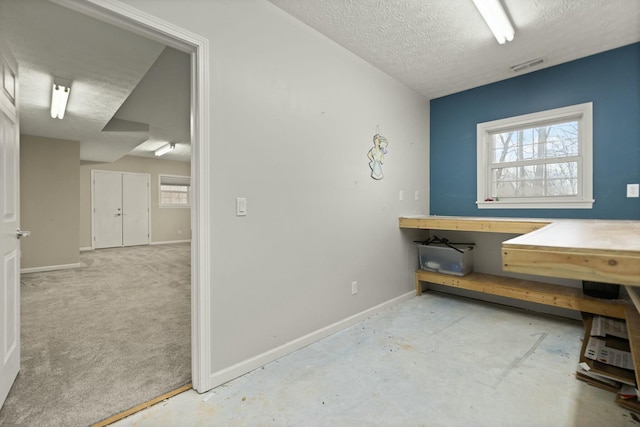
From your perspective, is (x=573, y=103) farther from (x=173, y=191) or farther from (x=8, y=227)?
(x=173, y=191)

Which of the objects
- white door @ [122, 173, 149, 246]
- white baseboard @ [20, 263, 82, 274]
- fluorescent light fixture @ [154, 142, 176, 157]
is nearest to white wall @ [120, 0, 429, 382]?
fluorescent light fixture @ [154, 142, 176, 157]

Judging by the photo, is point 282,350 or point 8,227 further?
point 282,350

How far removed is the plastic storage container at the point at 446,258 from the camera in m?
3.35

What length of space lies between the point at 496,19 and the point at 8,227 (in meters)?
3.50

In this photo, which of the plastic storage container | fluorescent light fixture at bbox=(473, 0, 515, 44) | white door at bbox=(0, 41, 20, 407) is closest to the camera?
white door at bbox=(0, 41, 20, 407)

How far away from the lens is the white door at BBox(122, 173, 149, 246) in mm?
7832

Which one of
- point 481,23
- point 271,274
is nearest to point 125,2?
point 271,274

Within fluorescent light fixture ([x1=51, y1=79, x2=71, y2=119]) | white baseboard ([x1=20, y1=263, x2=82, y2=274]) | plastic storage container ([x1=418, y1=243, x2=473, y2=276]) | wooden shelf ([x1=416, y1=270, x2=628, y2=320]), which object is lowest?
white baseboard ([x1=20, y1=263, x2=82, y2=274])

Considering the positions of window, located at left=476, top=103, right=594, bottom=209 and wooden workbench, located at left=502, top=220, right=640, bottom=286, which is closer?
wooden workbench, located at left=502, top=220, right=640, bottom=286

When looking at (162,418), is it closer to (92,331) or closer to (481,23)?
(92,331)

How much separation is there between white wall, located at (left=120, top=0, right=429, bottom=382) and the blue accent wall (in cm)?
105

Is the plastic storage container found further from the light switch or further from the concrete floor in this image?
the light switch

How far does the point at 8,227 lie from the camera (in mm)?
1706

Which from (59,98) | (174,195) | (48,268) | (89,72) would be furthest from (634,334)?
(174,195)
